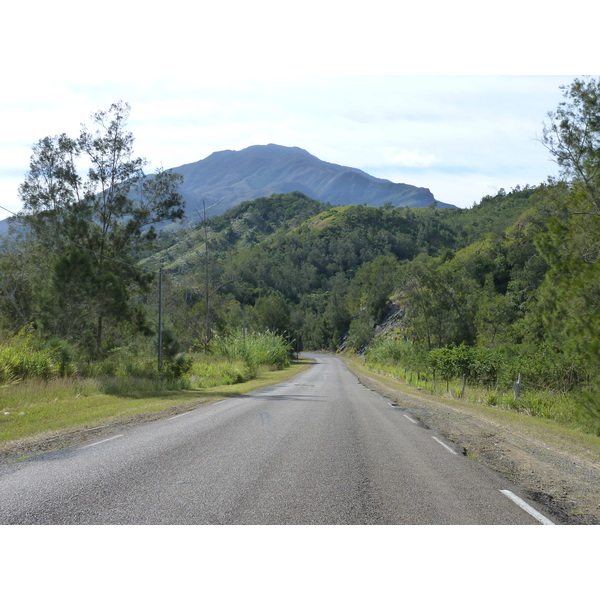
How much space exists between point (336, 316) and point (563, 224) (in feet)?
425

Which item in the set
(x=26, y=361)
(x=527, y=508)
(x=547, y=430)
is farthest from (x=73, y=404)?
(x=527, y=508)

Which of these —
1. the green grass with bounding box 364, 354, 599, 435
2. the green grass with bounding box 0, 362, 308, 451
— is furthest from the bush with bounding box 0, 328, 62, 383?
the green grass with bounding box 364, 354, 599, 435

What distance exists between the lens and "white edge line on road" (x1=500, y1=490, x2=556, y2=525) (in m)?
6.03

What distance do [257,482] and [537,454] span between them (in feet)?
21.1

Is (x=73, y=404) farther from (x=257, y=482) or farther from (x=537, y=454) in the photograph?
(x=537, y=454)

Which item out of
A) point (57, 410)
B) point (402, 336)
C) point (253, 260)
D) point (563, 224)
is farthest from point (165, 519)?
point (253, 260)

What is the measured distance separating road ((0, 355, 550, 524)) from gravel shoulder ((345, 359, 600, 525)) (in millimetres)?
424

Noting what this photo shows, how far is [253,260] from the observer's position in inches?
6693

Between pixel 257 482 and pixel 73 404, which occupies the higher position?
pixel 257 482

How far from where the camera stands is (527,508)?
6508 millimetres

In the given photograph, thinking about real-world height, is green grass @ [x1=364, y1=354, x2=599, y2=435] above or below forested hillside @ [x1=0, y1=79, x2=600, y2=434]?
below

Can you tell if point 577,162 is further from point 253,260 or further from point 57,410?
point 253,260

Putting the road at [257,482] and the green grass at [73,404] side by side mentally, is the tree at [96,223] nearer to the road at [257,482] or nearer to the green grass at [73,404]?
the green grass at [73,404]

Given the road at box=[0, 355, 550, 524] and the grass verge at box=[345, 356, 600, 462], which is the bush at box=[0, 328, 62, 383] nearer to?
the road at box=[0, 355, 550, 524]
